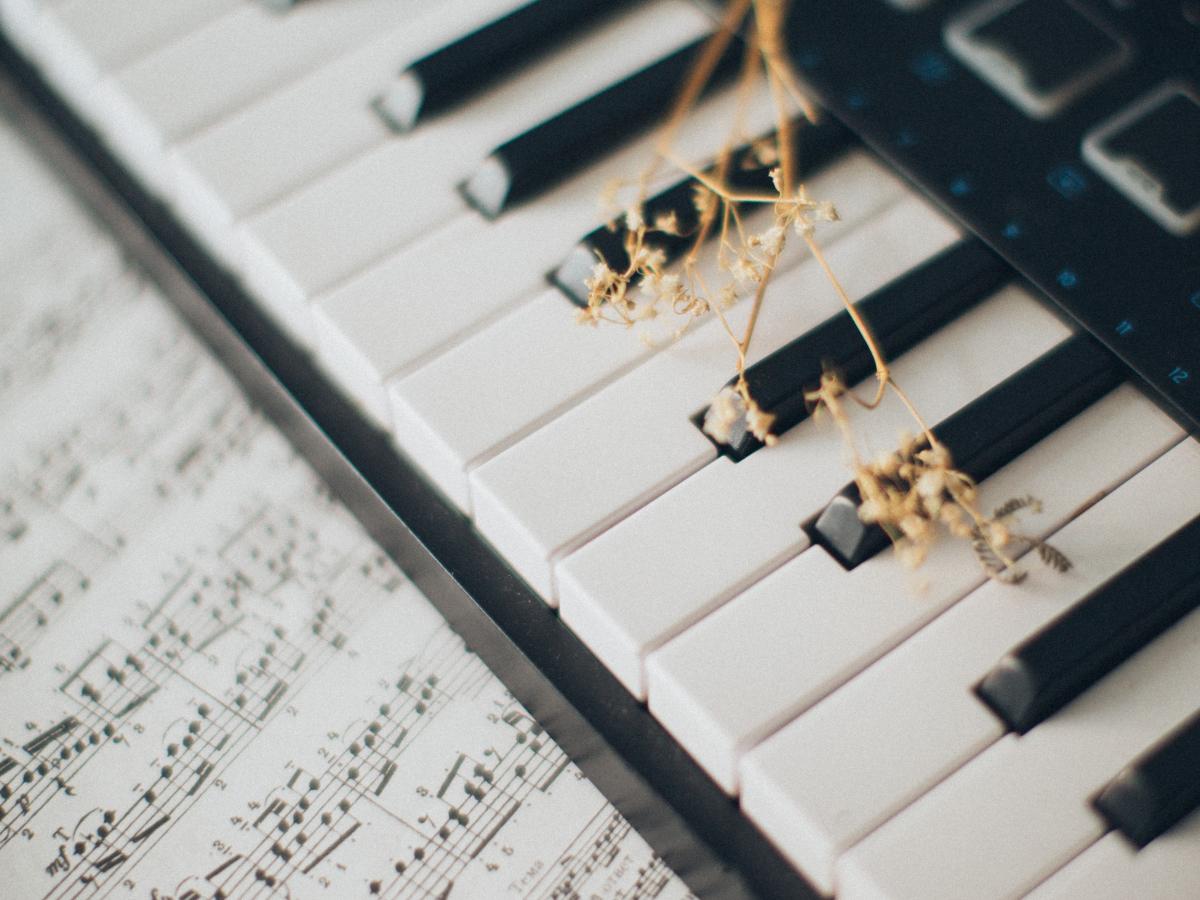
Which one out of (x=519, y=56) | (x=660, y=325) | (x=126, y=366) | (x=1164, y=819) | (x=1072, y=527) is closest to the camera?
(x=1164, y=819)

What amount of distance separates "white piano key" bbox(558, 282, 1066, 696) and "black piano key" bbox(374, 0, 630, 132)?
0.46m

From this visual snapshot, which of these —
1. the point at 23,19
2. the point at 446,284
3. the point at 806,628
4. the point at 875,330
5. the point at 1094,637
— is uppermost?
the point at 23,19

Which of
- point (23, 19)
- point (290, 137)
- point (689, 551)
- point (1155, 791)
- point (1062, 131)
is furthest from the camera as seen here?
point (23, 19)

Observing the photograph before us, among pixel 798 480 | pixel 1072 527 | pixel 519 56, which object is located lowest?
pixel 1072 527

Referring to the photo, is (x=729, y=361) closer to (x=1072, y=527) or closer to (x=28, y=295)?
(x=1072, y=527)

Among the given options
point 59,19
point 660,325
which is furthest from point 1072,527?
point 59,19

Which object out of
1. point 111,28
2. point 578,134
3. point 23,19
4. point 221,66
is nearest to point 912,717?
point 578,134

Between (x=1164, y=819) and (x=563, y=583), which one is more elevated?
(x=563, y=583)

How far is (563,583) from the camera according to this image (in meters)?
0.85

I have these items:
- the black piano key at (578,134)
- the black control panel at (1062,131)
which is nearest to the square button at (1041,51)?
the black control panel at (1062,131)

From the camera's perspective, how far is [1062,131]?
0.97 m

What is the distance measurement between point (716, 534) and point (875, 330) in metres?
0.21

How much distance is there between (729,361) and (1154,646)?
1.19 feet

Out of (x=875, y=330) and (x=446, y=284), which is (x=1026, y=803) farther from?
(x=446, y=284)
